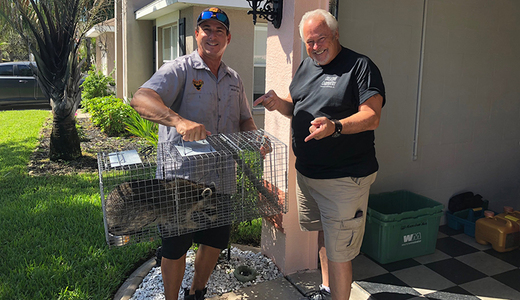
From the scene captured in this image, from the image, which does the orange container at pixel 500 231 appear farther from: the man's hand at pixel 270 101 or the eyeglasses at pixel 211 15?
the eyeglasses at pixel 211 15

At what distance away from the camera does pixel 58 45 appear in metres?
6.52

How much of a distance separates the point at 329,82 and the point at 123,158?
4.21ft

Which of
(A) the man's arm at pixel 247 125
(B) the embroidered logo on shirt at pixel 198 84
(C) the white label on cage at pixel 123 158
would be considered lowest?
(C) the white label on cage at pixel 123 158

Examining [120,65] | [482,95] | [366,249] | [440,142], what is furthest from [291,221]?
[120,65]

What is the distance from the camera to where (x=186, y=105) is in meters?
2.58

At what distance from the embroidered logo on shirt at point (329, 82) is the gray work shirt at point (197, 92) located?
58 centimetres

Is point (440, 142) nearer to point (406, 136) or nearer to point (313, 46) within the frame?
point (406, 136)

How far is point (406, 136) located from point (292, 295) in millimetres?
1910

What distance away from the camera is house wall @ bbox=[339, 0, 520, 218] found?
12.2ft

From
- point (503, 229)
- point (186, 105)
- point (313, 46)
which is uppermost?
point (313, 46)

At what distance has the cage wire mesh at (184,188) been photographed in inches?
85.0

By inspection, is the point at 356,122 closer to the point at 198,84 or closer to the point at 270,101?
the point at 270,101

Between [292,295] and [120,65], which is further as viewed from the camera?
[120,65]

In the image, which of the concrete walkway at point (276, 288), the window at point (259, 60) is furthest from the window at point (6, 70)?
the concrete walkway at point (276, 288)
